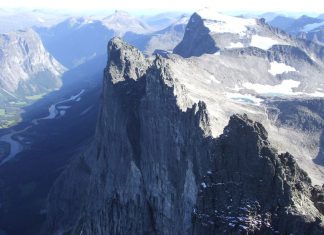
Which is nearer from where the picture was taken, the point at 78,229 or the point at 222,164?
the point at 222,164

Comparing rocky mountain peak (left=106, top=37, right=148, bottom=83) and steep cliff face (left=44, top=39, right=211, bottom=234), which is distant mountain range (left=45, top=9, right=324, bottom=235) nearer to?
steep cliff face (left=44, top=39, right=211, bottom=234)

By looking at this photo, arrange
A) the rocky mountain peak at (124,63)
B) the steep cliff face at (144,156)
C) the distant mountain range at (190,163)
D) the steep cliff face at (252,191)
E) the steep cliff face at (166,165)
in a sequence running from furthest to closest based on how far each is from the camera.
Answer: the rocky mountain peak at (124,63), the steep cliff face at (144,156), the steep cliff face at (166,165), the distant mountain range at (190,163), the steep cliff face at (252,191)

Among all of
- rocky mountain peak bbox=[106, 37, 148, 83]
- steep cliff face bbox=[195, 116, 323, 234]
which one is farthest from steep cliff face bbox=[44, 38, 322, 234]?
rocky mountain peak bbox=[106, 37, 148, 83]

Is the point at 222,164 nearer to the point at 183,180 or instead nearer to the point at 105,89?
the point at 183,180

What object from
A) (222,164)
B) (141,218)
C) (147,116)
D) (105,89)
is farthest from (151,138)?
(105,89)

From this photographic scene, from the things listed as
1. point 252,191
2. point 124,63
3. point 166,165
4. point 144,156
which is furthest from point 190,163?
point 124,63

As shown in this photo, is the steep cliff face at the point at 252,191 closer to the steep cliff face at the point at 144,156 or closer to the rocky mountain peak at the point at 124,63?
the steep cliff face at the point at 144,156

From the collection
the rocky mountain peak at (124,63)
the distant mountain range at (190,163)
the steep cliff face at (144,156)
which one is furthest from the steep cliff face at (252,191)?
the rocky mountain peak at (124,63)

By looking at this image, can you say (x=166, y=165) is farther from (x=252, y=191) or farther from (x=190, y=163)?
(x=252, y=191)
